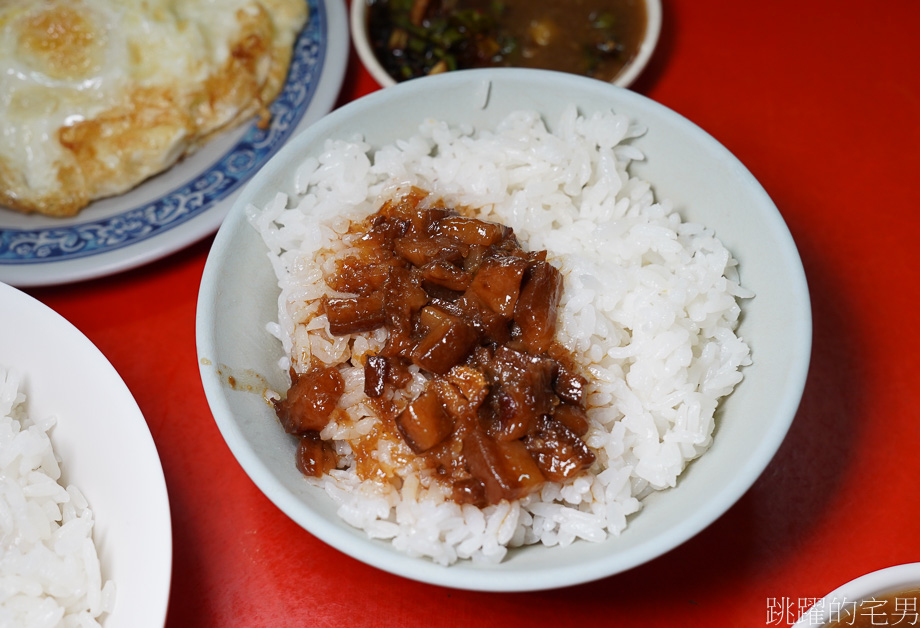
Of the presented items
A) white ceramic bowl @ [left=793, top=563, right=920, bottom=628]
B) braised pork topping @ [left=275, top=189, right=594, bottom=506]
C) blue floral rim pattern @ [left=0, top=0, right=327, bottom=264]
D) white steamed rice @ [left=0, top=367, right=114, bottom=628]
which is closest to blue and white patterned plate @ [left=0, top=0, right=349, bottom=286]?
blue floral rim pattern @ [left=0, top=0, right=327, bottom=264]

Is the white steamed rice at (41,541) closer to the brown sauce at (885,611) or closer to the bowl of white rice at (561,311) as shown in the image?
A: the bowl of white rice at (561,311)

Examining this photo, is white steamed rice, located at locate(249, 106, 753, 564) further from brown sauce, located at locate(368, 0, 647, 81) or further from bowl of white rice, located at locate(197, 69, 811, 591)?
brown sauce, located at locate(368, 0, 647, 81)

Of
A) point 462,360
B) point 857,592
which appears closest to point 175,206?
point 462,360

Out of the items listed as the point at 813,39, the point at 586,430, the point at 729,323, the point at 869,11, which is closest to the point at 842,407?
the point at 729,323

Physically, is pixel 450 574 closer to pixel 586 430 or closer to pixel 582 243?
pixel 586 430

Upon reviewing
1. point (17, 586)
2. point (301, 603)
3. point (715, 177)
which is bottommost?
point (301, 603)

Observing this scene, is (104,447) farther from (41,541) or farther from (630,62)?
(630,62)
